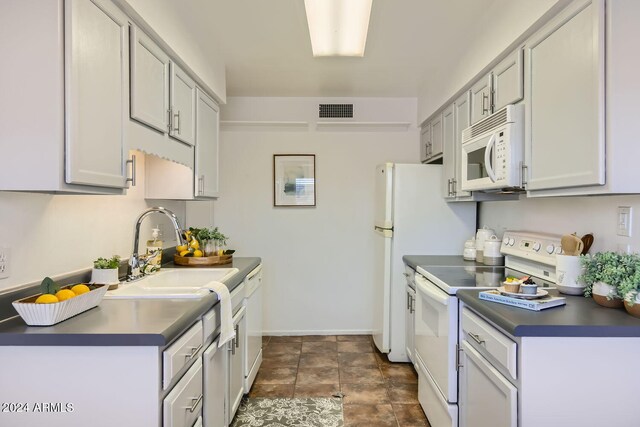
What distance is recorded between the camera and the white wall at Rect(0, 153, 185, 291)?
1481 mm

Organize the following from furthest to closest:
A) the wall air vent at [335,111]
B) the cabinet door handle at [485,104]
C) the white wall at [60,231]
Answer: the wall air vent at [335,111]
the cabinet door handle at [485,104]
the white wall at [60,231]

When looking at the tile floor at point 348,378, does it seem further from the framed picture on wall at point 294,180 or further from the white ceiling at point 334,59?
the white ceiling at point 334,59

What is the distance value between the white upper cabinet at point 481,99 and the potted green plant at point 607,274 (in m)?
1.05

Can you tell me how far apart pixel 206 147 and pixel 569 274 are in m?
2.24

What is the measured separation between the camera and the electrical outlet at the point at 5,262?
4.64 feet

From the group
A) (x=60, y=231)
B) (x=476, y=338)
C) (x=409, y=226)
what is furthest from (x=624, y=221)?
(x=60, y=231)

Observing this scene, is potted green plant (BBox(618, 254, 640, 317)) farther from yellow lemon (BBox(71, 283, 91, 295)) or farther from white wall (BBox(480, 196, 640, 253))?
yellow lemon (BBox(71, 283, 91, 295))

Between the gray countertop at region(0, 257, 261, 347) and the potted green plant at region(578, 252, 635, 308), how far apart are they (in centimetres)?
160

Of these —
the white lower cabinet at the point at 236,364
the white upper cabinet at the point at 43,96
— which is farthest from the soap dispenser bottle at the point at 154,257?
the white upper cabinet at the point at 43,96

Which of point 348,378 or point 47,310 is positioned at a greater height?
point 47,310

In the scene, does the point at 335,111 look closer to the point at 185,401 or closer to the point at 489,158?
the point at 489,158

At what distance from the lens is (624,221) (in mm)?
1712

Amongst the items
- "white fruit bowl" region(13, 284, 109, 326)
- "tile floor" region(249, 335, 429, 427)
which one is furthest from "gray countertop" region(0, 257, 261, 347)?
"tile floor" region(249, 335, 429, 427)

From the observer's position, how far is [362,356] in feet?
11.3
